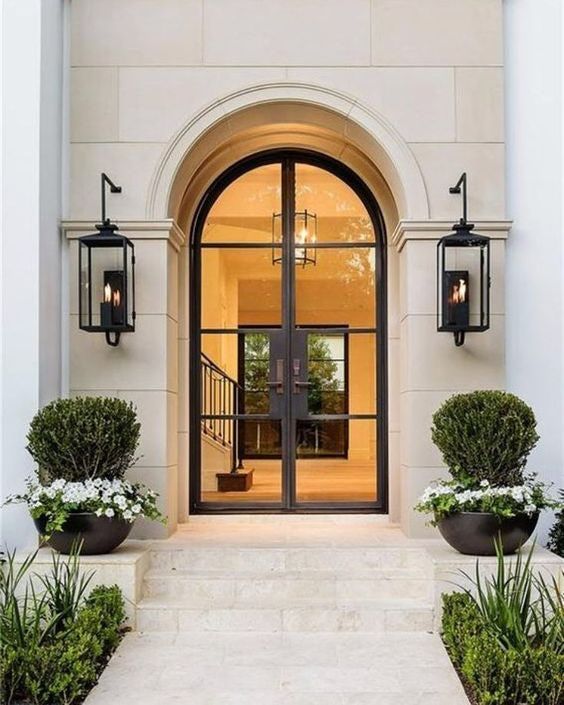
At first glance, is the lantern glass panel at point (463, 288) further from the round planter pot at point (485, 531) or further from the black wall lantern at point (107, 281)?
the black wall lantern at point (107, 281)

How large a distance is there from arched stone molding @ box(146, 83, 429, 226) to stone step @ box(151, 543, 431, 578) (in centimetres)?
236

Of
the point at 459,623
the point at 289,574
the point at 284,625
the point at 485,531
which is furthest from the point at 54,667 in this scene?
the point at 485,531

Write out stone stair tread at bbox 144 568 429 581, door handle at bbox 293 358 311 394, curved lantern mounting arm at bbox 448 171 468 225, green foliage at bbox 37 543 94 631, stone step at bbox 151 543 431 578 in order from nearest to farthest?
green foliage at bbox 37 543 94 631, stone stair tread at bbox 144 568 429 581, stone step at bbox 151 543 431 578, curved lantern mounting arm at bbox 448 171 468 225, door handle at bbox 293 358 311 394

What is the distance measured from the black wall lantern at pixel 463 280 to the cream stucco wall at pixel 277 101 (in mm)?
118

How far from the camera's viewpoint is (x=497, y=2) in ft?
19.1

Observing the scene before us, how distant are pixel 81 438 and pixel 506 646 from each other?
8.71 ft

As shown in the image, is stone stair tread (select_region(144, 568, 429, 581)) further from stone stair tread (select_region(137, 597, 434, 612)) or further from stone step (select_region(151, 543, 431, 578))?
Result: stone stair tread (select_region(137, 597, 434, 612))

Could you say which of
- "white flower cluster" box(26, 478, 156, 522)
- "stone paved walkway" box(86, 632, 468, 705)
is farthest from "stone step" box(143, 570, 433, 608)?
"white flower cluster" box(26, 478, 156, 522)

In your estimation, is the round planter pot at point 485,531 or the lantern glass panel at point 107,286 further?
the lantern glass panel at point 107,286

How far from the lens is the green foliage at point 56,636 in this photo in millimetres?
3605

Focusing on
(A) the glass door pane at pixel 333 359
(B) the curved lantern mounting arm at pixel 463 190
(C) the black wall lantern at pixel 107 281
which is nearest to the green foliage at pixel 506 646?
(A) the glass door pane at pixel 333 359

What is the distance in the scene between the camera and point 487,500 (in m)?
4.67

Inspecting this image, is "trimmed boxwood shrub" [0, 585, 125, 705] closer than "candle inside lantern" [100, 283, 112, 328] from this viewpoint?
Yes

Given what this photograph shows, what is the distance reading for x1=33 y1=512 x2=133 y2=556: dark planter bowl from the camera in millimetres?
4680
